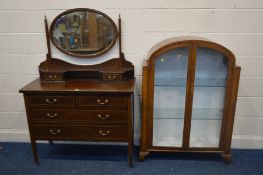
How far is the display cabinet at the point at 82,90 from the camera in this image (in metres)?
2.18

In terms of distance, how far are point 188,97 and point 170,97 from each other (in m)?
0.21

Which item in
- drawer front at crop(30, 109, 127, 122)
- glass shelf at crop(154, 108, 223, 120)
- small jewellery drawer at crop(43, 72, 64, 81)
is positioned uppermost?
small jewellery drawer at crop(43, 72, 64, 81)

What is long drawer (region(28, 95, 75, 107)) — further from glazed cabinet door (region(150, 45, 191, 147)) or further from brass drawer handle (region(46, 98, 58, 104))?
glazed cabinet door (region(150, 45, 191, 147))

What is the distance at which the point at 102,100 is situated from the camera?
2180 millimetres

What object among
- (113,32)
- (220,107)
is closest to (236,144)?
(220,107)

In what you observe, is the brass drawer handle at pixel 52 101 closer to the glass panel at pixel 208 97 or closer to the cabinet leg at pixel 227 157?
the glass panel at pixel 208 97

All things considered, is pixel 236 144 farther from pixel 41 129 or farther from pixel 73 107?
pixel 41 129

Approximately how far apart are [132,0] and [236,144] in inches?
75.5

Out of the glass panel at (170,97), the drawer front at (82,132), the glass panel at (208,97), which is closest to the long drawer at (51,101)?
the drawer front at (82,132)

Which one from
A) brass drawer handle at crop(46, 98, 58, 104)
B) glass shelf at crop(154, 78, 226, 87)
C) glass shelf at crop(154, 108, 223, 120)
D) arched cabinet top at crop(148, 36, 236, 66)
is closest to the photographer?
arched cabinet top at crop(148, 36, 236, 66)

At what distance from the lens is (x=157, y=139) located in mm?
2535

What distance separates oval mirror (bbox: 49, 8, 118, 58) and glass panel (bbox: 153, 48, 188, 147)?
1.89ft

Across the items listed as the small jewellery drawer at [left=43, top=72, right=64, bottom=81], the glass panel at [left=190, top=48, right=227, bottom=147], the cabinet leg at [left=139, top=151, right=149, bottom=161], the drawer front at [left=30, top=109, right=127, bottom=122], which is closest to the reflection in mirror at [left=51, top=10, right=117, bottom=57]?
the small jewellery drawer at [left=43, top=72, right=64, bottom=81]

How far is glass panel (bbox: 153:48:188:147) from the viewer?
2.28 meters
